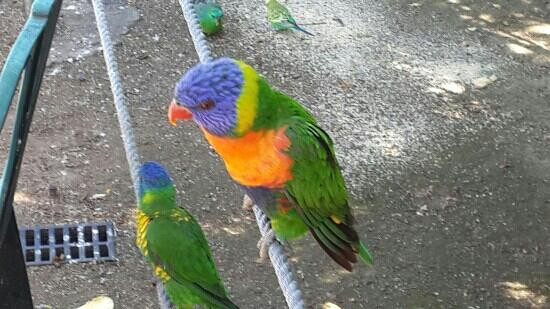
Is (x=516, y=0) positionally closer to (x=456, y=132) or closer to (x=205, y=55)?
(x=456, y=132)

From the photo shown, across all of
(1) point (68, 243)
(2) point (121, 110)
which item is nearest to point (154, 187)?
(2) point (121, 110)

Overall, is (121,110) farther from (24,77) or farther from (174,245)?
(24,77)

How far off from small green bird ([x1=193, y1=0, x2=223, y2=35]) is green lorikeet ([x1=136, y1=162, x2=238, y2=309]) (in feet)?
7.90

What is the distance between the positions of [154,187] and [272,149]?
0.47 meters

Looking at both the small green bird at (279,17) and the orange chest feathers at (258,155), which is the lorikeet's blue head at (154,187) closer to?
the orange chest feathers at (258,155)

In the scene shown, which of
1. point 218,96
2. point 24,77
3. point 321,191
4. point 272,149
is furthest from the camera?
point 321,191

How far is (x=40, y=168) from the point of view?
3.65 metres

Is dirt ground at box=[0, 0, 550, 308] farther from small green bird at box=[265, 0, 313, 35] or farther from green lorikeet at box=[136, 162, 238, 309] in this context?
green lorikeet at box=[136, 162, 238, 309]

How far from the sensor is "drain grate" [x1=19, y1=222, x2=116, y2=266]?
10.6ft

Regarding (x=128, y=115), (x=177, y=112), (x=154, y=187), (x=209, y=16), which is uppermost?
(x=177, y=112)

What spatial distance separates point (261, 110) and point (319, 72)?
2.57m

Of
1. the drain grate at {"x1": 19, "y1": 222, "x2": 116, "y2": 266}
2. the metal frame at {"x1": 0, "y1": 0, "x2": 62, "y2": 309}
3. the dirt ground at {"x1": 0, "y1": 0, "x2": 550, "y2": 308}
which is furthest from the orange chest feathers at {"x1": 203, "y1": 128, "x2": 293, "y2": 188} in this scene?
the drain grate at {"x1": 19, "y1": 222, "x2": 116, "y2": 266}

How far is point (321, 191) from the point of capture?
217 cm

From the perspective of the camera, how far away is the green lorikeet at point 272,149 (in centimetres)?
188
